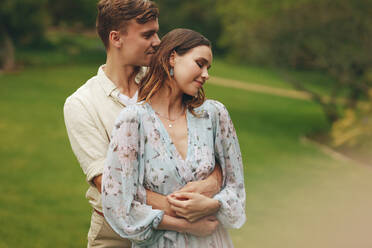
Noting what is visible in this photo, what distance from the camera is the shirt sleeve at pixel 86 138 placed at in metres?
2.51

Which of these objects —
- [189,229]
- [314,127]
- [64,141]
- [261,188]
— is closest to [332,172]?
[261,188]

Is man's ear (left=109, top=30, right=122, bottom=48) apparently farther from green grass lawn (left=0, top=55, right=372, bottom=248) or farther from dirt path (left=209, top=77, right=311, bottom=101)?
dirt path (left=209, top=77, right=311, bottom=101)

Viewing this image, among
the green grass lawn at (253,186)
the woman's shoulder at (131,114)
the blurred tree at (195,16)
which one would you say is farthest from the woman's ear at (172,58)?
the blurred tree at (195,16)

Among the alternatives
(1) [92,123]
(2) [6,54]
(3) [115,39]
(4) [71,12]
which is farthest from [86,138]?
(4) [71,12]

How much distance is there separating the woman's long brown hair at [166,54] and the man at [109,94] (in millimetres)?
258

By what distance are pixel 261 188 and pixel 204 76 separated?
23.2 feet

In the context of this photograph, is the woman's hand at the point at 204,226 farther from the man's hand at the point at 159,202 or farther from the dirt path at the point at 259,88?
the dirt path at the point at 259,88

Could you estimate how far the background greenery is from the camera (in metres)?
7.15

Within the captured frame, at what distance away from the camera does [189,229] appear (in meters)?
2.36

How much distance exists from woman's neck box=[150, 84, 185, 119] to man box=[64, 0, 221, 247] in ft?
1.07

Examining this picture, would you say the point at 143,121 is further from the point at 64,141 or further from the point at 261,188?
the point at 64,141

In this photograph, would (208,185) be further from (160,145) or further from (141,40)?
(141,40)

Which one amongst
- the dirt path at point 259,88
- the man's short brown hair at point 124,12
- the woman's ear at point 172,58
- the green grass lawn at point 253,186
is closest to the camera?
the woman's ear at point 172,58

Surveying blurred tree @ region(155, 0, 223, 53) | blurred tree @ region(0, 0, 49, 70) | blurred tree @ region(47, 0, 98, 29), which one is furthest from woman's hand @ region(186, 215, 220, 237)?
blurred tree @ region(155, 0, 223, 53)
